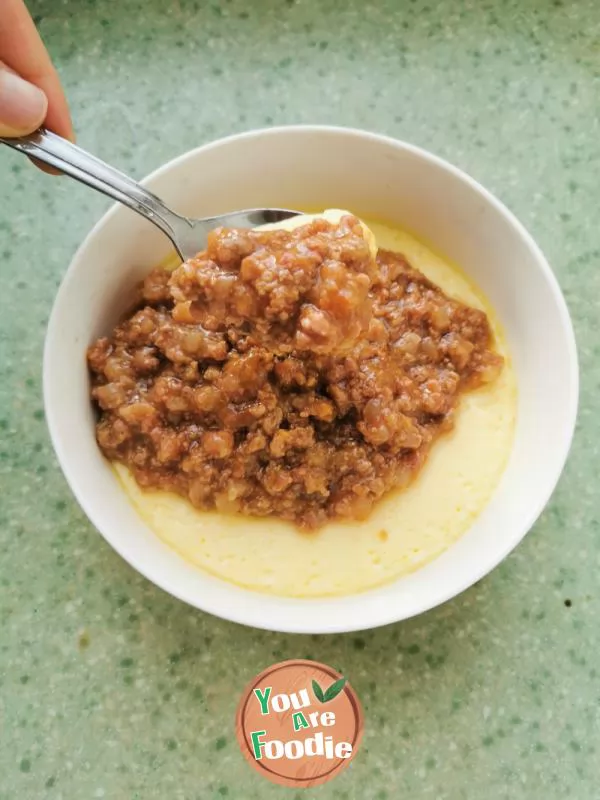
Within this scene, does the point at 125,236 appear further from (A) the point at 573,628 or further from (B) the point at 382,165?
(A) the point at 573,628

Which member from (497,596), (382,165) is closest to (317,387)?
(382,165)

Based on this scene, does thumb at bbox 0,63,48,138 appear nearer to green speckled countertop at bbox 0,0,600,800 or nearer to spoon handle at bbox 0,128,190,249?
spoon handle at bbox 0,128,190,249

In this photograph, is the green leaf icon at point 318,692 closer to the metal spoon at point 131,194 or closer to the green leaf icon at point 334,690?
the green leaf icon at point 334,690

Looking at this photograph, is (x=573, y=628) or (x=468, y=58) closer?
(x=573, y=628)

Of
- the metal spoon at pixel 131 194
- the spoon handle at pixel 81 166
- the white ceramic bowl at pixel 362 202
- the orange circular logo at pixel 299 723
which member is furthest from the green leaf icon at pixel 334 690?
the spoon handle at pixel 81 166

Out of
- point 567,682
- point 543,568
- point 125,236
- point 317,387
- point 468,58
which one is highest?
point 468,58

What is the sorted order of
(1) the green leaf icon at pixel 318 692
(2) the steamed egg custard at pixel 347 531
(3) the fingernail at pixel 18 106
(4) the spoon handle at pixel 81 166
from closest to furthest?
(3) the fingernail at pixel 18 106, (4) the spoon handle at pixel 81 166, (2) the steamed egg custard at pixel 347 531, (1) the green leaf icon at pixel 318 692
